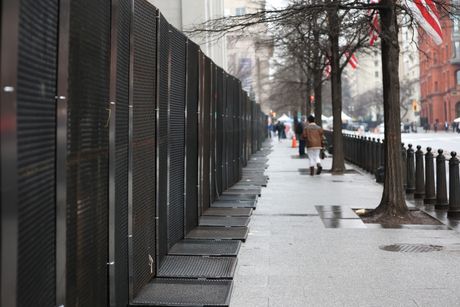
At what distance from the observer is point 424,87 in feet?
327

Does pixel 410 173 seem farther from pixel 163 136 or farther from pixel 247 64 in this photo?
pixel 247 64

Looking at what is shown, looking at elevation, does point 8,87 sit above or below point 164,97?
below

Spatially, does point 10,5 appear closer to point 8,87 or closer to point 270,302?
point 8,87

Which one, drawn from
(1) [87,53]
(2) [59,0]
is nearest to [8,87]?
(2) [59,0]

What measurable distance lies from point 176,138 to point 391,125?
175 inches

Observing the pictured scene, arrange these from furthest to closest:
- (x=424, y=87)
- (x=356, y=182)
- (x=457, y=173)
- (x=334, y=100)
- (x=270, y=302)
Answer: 1. (x=424, y=87)
2. (x=334, y=100)
3. (x=356, y=182)
4. (x=457, y=173)
5. (x=270, y=302)

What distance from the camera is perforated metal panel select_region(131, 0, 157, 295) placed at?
5.61 meters

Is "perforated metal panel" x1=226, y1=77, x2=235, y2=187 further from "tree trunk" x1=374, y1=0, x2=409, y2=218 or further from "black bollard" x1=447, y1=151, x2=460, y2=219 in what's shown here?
"black bollard" x1=447, y1=151, x2=460, y2=219

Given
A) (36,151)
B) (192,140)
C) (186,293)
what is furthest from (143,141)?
(192,140)

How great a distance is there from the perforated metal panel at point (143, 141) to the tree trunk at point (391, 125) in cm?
541

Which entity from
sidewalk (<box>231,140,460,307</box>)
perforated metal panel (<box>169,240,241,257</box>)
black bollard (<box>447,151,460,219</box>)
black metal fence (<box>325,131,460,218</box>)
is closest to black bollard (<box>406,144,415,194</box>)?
black metal fence (<box>325,131,460,218</box>)

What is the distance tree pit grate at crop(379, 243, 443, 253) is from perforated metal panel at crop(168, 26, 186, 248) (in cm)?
276

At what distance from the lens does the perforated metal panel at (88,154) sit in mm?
3791

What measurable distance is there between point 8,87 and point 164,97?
191 inches
